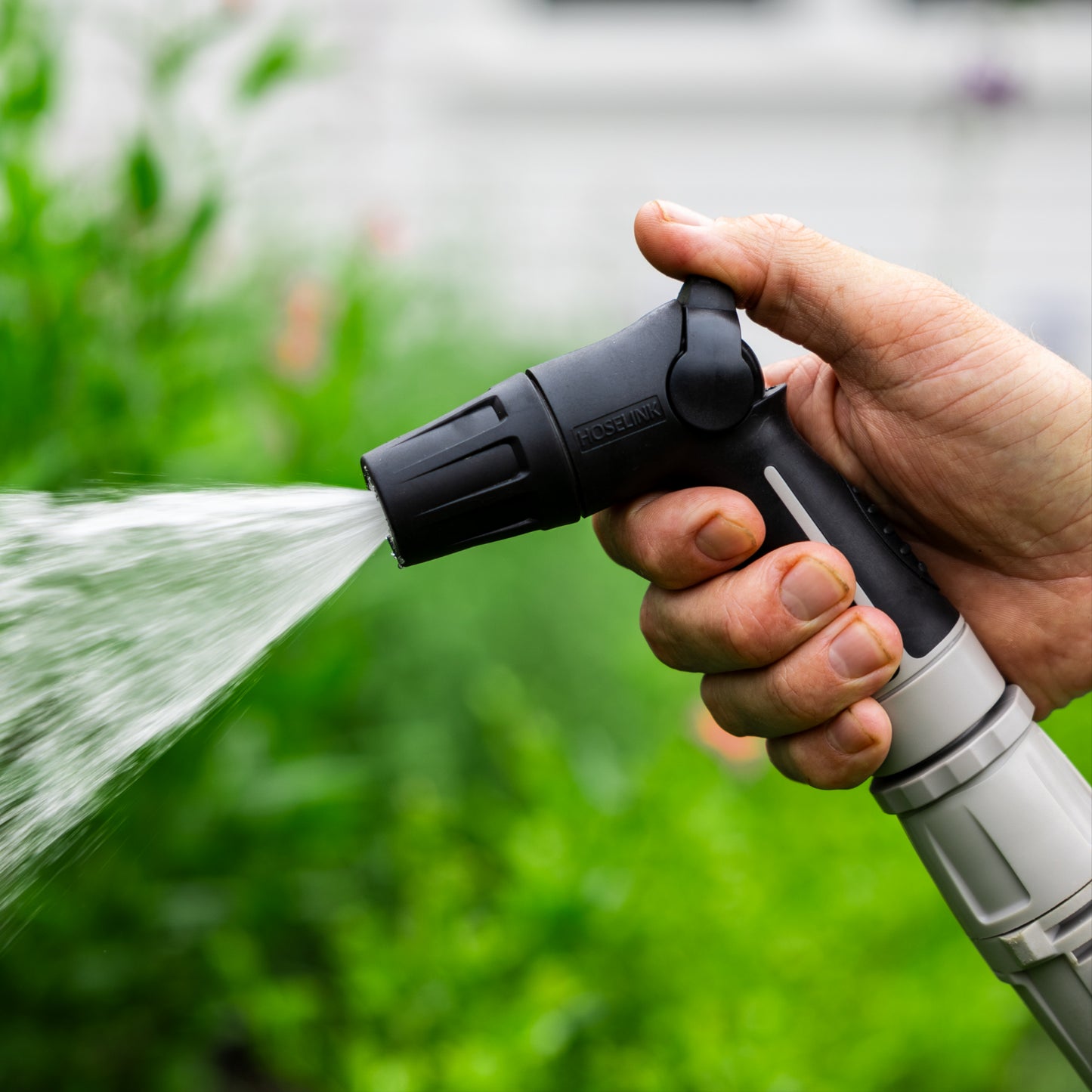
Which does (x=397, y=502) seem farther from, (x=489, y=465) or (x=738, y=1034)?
(x=738, y=1034)

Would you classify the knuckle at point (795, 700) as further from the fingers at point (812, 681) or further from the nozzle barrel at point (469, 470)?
the nozzle barrel at point (469, 470)

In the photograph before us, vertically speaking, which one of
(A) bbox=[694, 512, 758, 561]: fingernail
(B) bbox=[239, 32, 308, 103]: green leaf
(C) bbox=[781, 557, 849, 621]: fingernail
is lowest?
(C) bbox=[781, 557, 849, 621]: fingernail

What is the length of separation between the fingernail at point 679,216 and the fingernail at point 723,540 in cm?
28

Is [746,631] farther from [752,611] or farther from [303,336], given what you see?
[303,336]

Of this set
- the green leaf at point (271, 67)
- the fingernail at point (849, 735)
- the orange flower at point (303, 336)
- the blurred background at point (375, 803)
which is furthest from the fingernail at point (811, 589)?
the orange flower at point (303, 336)

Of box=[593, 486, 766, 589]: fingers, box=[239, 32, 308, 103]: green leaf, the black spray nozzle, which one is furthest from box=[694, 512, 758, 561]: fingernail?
box=[239, 32, 308, 103]: green leaf

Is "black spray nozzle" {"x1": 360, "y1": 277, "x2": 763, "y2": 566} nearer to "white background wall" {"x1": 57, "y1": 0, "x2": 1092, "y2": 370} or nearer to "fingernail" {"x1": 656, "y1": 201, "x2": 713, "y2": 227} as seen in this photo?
"fingernail" {"x1": 656, "y1": 201, "x2": 713, "y2": 227}

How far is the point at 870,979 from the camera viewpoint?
1.81 meters

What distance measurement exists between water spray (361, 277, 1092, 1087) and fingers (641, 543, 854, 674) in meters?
0.03

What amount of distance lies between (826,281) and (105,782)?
0.83 meters

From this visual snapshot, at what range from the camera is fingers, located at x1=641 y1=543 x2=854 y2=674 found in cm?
107

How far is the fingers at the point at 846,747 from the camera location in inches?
41.9

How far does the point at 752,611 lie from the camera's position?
A: 44.4 inches

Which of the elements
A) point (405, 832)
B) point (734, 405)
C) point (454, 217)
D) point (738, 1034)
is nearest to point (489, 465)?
point (734, 405)
